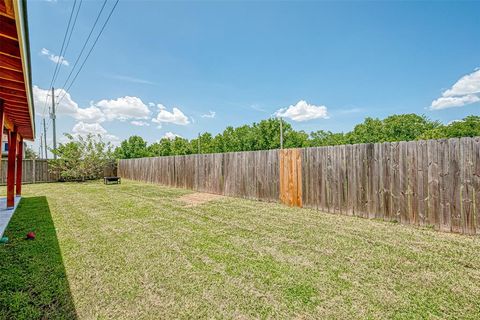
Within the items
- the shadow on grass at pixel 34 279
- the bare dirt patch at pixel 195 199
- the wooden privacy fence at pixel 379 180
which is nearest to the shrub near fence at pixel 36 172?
the bare dirt patch at pixel 195 199

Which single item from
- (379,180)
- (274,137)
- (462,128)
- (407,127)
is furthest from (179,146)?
(379,180)

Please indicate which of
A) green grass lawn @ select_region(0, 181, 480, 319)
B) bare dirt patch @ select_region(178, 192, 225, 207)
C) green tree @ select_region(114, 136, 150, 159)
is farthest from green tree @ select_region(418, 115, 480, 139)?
green tree @ select_region(114, 136, 150, 159)

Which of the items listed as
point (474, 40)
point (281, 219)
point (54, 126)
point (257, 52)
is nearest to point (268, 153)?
point (281, 219)

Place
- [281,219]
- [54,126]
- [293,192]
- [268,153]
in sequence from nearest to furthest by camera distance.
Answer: [281,219] → [293,192] → [268,153] → [54,126]

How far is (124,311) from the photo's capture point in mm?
1937

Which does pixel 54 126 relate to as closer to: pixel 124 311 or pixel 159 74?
pixel 159 74

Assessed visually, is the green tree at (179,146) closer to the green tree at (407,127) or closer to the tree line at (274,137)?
the tree line at (274,137)

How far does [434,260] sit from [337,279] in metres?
1.43

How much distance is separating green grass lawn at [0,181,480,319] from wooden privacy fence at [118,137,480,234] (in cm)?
39

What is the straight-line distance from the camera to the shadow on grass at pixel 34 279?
6.37 feet

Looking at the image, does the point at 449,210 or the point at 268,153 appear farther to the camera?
the point at 268,153

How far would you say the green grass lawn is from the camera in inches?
77.2

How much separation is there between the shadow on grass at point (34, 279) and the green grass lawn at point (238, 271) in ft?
0.04

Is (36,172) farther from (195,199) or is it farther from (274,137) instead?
(274,137)
